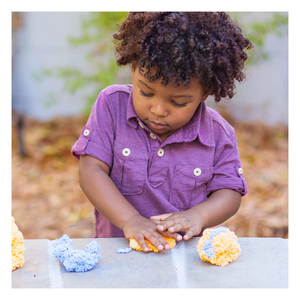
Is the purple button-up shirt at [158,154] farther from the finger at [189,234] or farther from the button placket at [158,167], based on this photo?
the finger at [189,234]

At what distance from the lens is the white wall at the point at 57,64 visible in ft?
18.4

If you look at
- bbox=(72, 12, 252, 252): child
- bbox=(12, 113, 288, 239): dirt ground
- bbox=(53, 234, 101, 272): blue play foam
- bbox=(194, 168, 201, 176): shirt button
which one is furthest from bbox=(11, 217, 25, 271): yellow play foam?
bbox=(12, 113, 288, 239): dirt ground

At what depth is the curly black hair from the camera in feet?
5.59

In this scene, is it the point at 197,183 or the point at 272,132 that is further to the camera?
the point at 272,132

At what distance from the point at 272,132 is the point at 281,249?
4722 millimetres

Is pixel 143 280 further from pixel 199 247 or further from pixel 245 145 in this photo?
pixel 245 145

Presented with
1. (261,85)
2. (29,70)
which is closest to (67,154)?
(29,70)

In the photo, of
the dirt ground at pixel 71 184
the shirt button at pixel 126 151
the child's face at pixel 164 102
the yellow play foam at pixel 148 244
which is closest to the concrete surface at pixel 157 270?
the yellow play foam at pixel 148 244

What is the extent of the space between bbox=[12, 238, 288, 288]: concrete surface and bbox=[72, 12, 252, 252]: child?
3.4 inches

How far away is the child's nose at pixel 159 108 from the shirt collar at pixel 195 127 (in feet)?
0.70

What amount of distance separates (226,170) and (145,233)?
62cm

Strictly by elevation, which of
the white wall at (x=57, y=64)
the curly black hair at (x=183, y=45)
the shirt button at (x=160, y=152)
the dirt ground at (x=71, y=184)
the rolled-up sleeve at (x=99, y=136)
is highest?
the white wall at (x=57, y=64)

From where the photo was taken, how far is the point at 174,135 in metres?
2.05

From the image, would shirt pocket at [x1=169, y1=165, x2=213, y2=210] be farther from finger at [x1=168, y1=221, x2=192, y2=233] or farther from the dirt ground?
the dirt ground
